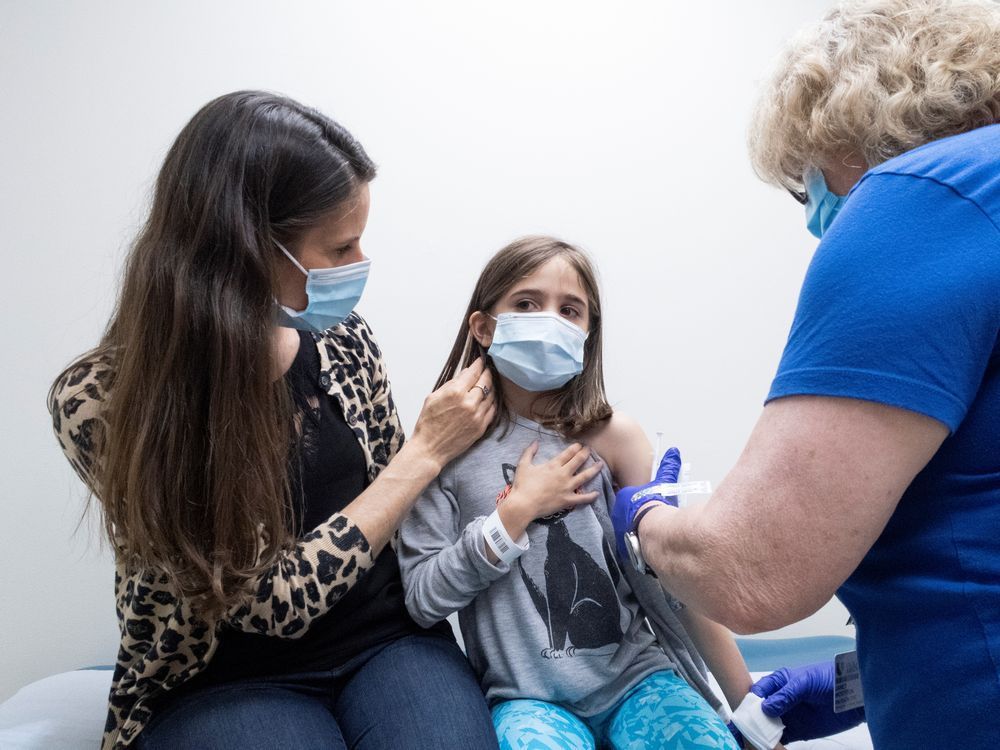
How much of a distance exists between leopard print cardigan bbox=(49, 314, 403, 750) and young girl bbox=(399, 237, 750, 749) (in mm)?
200

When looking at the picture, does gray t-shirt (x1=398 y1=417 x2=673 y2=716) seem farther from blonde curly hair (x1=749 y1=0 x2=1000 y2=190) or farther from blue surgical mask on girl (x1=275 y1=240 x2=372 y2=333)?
blonde curly hair (x1=749 y1=0 x2=1000 y2=190)

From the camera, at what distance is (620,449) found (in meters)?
1.61

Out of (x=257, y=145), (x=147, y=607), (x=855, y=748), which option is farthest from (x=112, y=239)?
(x=855, y=748)

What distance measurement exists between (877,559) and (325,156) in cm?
95

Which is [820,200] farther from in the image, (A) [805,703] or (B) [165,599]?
(B) [165,599]

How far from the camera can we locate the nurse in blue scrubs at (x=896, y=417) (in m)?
0.76

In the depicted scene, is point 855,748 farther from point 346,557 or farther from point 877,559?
point 346,557

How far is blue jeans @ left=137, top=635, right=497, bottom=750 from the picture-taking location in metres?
1.20

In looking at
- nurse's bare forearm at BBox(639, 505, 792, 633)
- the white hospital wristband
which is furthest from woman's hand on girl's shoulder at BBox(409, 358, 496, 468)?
nurse's bare forearm at BBox(639, 505, 792, 633)

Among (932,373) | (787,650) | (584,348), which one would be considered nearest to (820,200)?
(932,373)

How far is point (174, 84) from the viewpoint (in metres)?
2.06

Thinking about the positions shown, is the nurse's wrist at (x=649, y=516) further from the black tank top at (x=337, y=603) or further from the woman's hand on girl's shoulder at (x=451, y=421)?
the black tank top at (x=337, y=603)

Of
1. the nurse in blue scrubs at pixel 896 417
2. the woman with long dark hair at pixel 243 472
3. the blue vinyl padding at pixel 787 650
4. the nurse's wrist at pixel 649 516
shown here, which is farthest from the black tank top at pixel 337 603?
the blue vinyl padding at pixel 787 650

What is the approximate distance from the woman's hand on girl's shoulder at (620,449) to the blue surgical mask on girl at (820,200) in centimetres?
64
